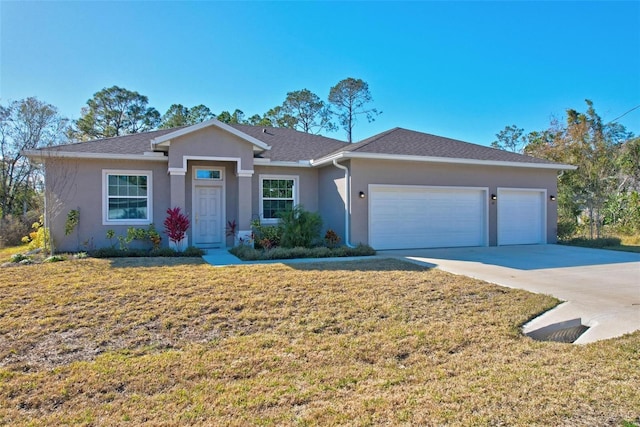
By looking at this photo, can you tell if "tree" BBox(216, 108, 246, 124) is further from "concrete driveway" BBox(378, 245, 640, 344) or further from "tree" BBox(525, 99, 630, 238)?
"concrete driveway" BBox(378, 245, 640, 344)

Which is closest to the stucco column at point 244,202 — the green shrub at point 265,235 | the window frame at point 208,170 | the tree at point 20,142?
the green shrub at point 265,235

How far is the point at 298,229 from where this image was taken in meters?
11.8

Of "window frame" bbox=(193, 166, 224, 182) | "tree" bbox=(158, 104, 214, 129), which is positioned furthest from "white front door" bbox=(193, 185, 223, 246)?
"tree" bbox=(158, 104, 214, 129)

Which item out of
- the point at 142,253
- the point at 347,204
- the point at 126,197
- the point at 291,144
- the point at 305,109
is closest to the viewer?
the point at 142,253

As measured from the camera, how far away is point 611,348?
4449mm

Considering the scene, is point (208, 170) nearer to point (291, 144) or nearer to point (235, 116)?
point (291, 144)

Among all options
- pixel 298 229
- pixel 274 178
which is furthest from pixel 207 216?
pixel 298 229

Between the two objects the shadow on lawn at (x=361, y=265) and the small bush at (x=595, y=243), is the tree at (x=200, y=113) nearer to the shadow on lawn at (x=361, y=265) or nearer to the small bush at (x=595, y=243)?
the shadow on lawn at (x=361, y=265)

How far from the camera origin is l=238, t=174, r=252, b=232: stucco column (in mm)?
12422

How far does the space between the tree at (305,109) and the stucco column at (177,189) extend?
23138 millimetres

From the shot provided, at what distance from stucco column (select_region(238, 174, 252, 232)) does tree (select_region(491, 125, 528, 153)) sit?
33703 millimetres

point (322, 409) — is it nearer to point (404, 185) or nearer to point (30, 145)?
point (404, 185)

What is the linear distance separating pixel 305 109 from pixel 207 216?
23.0 meters

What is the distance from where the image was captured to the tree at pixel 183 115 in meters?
32.7
